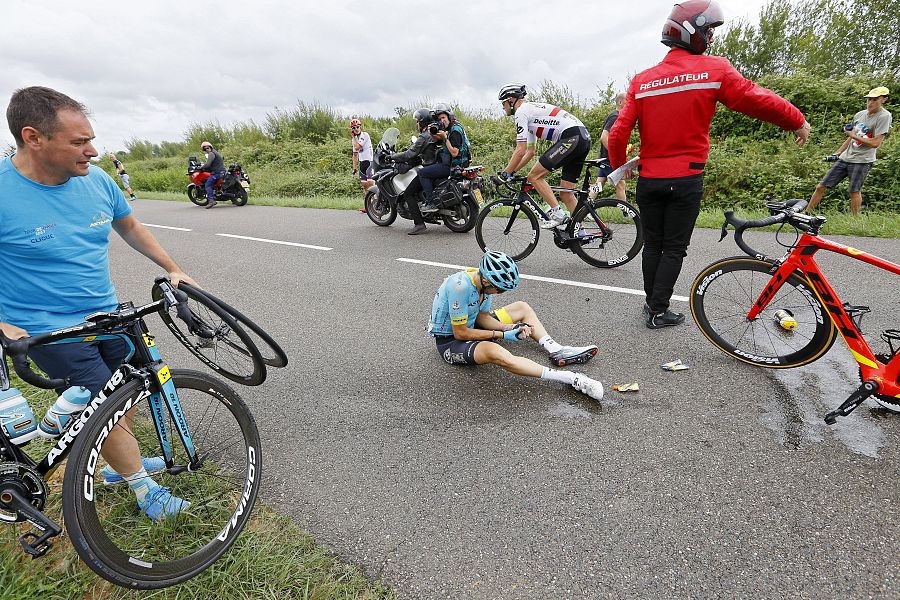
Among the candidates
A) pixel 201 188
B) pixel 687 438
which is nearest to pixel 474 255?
pixel 687 438

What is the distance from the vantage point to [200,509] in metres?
2.43

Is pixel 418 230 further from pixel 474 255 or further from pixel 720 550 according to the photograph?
pixel 720 550

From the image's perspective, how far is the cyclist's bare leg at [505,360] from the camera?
10.8 feet

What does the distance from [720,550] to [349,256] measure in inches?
238

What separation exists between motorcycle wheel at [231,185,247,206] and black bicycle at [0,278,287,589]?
12.8 m

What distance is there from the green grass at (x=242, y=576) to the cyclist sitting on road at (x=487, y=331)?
1665 millimetres

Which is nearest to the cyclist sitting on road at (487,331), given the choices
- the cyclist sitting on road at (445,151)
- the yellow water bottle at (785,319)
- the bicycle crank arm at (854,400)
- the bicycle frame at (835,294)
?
the bicycle crank arm at (854,400)

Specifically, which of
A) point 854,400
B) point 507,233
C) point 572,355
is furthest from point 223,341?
point 507,233

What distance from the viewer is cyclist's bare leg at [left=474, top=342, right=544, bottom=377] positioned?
10.8 feet

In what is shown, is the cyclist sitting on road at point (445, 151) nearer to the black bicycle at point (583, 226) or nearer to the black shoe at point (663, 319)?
the black bicycle at point (583, 226)

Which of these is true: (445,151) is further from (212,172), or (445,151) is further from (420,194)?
(212,172)

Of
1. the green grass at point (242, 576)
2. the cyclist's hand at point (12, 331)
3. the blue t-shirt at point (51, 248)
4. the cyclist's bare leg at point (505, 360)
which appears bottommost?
the green grass at point (242, 576)

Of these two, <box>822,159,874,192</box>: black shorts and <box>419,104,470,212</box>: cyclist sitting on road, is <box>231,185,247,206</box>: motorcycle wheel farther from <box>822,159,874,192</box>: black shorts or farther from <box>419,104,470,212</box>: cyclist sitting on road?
<box>822,159,874,192</box>: black shorts

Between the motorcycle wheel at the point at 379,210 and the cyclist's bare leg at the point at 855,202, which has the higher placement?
the cyclist's bare leg at the point at 855,202
